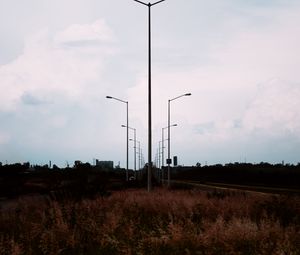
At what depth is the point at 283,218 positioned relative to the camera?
1667 centimetres

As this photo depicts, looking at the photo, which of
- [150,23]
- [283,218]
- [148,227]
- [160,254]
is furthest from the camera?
[150,23]

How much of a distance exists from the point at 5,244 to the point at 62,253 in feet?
6.21

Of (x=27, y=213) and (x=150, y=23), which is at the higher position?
(x=150, y=23)

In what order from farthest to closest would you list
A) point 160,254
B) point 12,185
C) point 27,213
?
point 12,185 → point 27,213 → point 160,254

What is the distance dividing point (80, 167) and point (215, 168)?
102582 millimetres

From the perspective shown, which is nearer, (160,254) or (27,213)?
(160,254)

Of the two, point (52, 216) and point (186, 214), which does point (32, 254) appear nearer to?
point (52, 216)

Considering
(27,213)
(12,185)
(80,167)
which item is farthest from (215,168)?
(27,213)

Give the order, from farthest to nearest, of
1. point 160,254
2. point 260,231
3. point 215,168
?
1. point 215,168
2. point 260,231
3. point 160,254

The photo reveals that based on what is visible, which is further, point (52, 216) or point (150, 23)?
point (150, 23)

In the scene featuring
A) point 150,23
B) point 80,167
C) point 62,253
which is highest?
point 150,23

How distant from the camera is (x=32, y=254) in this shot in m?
11.0

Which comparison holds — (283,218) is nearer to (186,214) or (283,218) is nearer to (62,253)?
(186,214)

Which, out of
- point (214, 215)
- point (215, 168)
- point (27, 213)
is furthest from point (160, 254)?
point (215, 168)
